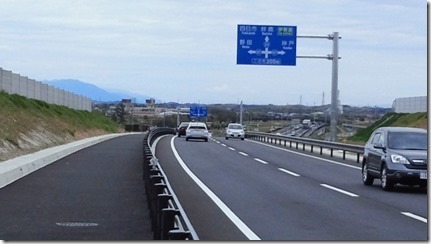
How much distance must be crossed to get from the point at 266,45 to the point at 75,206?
2939cm

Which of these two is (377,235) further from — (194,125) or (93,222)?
(194,125)

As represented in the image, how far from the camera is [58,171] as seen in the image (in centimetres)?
2384

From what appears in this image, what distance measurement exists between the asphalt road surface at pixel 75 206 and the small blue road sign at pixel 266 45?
19.8 m

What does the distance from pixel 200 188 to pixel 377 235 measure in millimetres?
8349

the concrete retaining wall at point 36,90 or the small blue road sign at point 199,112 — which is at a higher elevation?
the concrete retaining wall at point 36,90

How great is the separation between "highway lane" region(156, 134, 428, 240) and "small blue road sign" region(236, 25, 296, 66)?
15992mm

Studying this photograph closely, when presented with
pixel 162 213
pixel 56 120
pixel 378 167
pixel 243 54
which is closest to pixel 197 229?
pixel 162 213

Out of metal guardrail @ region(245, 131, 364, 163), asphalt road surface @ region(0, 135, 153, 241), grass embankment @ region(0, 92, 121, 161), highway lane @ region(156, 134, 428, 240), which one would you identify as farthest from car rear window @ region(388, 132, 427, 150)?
grass embankment @ region(0, 92, 121, 161)

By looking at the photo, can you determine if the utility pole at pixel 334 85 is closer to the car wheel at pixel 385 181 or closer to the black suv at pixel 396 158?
the black suv at pixel 396 158

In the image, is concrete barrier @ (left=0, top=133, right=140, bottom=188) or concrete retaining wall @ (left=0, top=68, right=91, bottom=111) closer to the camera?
concrete barrier @ (left=0, top=133, right=140, bottom=188)

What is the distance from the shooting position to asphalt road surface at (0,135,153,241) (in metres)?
11.7

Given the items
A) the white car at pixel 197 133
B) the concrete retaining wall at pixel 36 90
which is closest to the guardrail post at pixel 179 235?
the concrete retaining wall at pixel 36 90

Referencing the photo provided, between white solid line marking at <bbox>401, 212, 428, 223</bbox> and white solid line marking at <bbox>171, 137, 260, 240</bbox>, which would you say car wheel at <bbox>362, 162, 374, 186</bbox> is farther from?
white solid line marking at <bbox>401, 212, 428, 223</bbox>

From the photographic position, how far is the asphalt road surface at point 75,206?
11.7m
